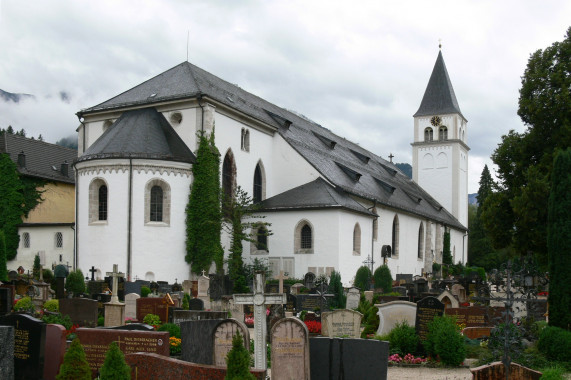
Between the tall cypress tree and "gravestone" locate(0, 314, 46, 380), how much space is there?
35.9ft

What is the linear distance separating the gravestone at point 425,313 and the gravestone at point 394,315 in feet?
4.83

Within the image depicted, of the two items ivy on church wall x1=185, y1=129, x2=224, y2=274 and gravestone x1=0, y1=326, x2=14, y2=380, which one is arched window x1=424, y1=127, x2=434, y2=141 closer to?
ivy on church wall x1=185, y1=129, x2=224, y2=274

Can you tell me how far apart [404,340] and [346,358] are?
4.71m

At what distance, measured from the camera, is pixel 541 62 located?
2780 cm

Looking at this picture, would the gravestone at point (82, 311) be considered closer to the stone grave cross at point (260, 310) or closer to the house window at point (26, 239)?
the stone grave cross at point (260, 310)

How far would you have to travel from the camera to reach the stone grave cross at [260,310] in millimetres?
11102

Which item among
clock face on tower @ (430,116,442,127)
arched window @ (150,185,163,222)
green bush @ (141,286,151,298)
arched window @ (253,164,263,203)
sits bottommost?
green bush @ (141,286,151,298)

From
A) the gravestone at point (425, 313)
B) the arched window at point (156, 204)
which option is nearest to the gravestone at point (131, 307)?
the gravestone at point (425, 313)

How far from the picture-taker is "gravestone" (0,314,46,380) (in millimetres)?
10117

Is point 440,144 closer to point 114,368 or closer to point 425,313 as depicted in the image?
point 425,313

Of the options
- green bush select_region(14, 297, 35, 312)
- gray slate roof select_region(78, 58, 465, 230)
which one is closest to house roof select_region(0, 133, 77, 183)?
gray slate roof select_region(78, 58, 465, 230)

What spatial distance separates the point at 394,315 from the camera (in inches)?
640

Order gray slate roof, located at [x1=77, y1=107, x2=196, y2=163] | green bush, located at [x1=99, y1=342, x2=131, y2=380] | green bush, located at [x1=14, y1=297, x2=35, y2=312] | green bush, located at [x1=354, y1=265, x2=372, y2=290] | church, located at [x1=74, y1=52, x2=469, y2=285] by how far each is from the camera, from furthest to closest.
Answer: green bush, located at [x1=354, y1=265, x2=372, y2=290] < gray slate roof, located at [x1=77, y1=107, x2=196, y2=163] < church, located at [x1=74, y1=52, x2=469, y2=285] < green bush, located at [x1=14, y1=297, x2=35, y2=312] < green bush, located at [x1=99, y1=342, x2=131, y2=380]

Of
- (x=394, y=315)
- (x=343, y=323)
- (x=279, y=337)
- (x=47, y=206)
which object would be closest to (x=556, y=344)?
(x=394, y=315)
